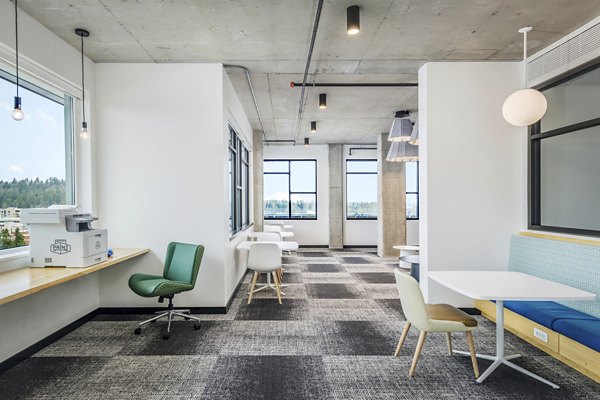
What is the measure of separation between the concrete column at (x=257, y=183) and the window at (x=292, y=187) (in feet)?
7.31

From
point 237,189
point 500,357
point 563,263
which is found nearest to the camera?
point 500,357

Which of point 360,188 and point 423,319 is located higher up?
point 360,188

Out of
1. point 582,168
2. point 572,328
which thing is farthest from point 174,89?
point 582,168

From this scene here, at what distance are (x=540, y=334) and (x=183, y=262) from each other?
153 inches

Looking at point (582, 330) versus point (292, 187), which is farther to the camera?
point (292, 187)

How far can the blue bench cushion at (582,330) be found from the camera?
2.71m

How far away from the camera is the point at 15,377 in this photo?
294cm

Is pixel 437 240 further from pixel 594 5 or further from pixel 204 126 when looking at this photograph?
pixel 204 126

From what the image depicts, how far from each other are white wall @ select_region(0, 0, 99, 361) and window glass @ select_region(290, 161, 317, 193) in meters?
7.28

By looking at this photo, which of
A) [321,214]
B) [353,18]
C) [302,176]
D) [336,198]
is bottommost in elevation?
[321,214]

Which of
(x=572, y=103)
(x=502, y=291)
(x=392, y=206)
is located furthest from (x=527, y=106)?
(x=392, y=206)

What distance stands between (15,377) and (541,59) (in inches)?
251

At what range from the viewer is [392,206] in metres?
9.25

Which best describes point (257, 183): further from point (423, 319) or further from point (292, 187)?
point (423, 319)
